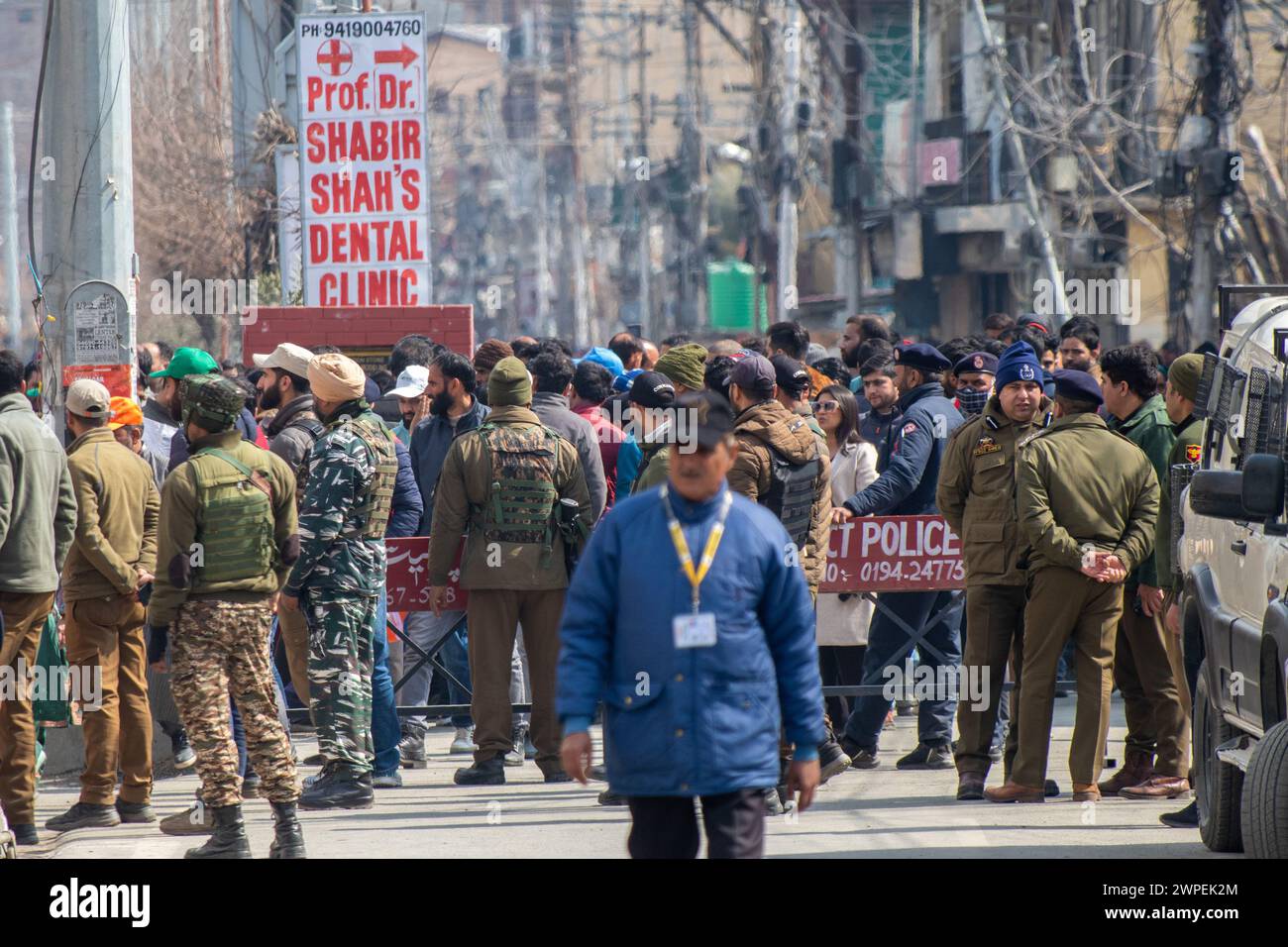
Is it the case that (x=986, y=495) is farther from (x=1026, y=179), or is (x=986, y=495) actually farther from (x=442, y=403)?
(x=1026, y=179)

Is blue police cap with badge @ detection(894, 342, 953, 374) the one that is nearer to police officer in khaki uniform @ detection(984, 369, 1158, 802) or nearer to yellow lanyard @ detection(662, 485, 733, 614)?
police officer in khaki uniform @ detection(984, 369, 1158, 802)

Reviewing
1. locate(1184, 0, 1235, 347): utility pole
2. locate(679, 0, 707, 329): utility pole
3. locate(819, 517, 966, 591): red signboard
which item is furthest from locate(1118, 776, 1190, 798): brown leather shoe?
locate(679, 0, 707, 329): utility pole

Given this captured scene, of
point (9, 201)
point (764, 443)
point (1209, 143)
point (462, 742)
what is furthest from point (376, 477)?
point (9, 201)

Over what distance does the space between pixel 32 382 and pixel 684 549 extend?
31.1 ft

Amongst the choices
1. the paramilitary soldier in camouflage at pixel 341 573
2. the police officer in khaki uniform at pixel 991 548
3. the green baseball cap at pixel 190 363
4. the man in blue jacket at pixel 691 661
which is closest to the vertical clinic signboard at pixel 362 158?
the green baseball cap at pixel 190 363

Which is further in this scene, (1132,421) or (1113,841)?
(1132,421)

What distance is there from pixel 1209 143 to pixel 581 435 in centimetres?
966

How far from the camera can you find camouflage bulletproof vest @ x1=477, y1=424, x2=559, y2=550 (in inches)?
353

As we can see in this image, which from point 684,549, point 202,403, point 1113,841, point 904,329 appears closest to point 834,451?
point 1113,841

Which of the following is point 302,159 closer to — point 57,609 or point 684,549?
point 57,609

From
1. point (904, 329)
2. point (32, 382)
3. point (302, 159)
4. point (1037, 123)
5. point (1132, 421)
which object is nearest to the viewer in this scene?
point (1132, 421)

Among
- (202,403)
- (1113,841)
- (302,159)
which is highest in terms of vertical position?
(302,159)

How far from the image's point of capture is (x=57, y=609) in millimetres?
9680

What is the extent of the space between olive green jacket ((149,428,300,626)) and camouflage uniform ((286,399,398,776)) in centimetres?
90
